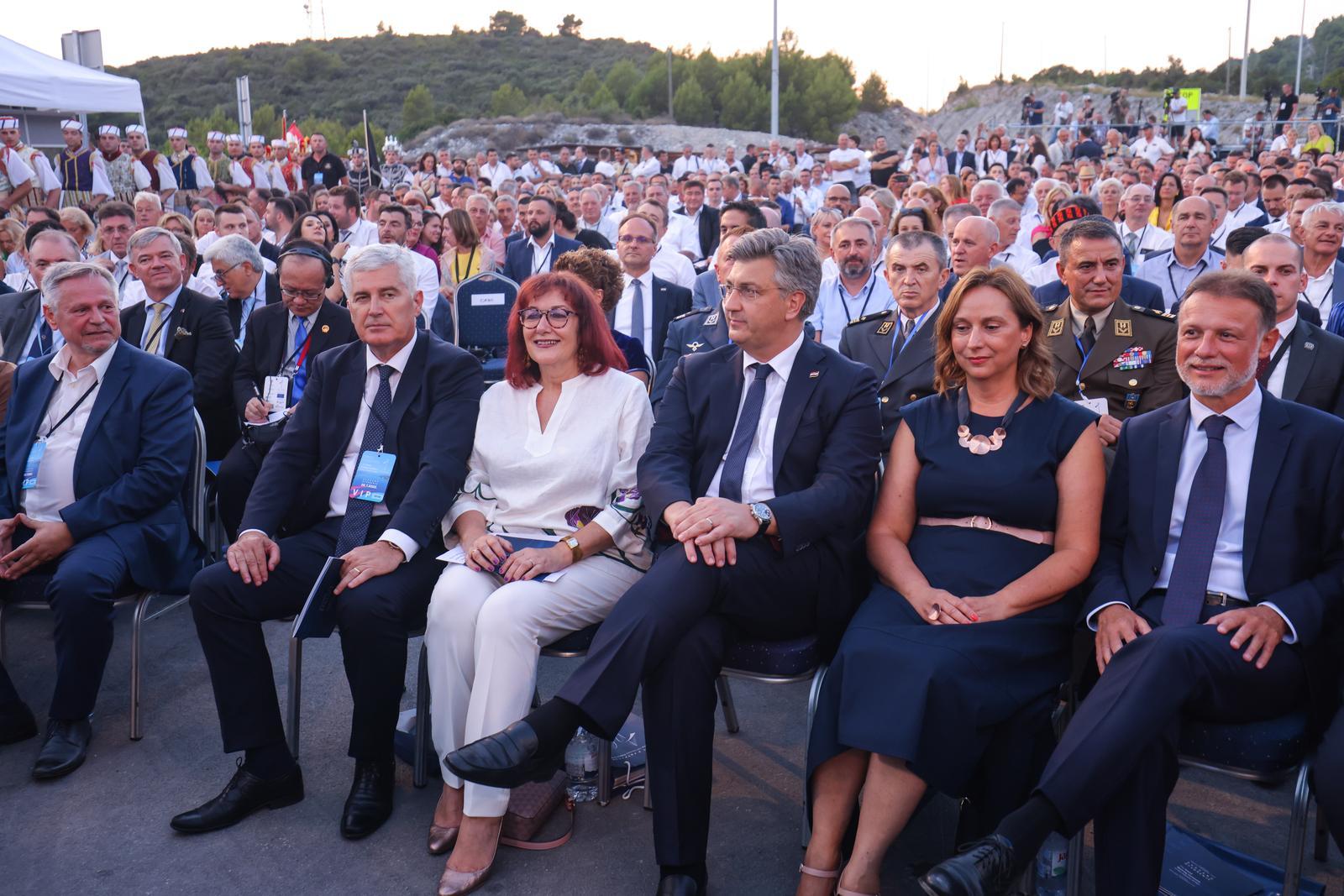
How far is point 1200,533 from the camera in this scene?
8.89ft

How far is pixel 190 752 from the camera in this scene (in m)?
3.53

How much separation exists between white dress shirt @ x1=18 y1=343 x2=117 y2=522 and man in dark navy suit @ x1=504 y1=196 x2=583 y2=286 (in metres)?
4.80

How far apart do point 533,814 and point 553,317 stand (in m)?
1.46

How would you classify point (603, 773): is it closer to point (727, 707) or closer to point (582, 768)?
point (582, 768)

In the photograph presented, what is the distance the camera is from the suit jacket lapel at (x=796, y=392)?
3.13 meters

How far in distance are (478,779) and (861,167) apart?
17.7 metres

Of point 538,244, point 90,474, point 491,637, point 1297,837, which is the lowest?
point 1297,837

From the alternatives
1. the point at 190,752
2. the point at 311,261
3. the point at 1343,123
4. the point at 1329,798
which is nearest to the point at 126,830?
the point at 190,752

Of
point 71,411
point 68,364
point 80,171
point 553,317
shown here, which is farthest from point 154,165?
point 553,317

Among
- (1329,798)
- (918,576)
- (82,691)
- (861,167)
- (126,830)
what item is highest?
(861,167)

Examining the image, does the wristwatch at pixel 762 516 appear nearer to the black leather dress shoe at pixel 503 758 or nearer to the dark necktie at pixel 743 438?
the dark necktie at pixel 743 438

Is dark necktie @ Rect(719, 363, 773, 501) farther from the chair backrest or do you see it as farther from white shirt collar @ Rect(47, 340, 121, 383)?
the chair backrest

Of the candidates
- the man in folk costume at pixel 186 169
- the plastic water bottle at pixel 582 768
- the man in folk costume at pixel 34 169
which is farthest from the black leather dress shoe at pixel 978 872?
the man in folk costume at pixel 186 169

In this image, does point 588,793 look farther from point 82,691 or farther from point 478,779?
point 82,691
